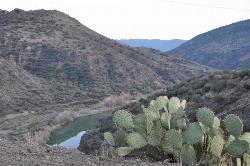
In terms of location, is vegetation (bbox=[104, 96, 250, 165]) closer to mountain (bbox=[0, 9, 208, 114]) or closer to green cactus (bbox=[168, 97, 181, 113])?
green cactus (bbox=[168, 97, 181, 113])

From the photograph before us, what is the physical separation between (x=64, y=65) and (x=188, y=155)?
57974 mm

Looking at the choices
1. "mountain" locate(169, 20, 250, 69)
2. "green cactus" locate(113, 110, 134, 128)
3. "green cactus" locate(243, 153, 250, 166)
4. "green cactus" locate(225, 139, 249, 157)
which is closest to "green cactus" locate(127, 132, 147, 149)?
"green cactus" locate(113, 110, 134, 128)

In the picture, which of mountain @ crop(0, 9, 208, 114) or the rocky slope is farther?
mountain @ crop(0, 9, 208, 114)

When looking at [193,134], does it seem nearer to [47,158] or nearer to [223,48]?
[47,158]

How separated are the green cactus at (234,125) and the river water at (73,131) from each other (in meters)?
18.9

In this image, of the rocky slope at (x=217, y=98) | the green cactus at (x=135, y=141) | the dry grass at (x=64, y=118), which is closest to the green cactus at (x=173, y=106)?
the green cactus at (x=135, y=141)

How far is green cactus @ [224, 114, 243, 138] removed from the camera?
9.76 meters

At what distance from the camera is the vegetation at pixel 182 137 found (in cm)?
948

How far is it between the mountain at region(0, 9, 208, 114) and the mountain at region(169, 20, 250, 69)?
3417 centimetres

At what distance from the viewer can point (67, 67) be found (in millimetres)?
66375

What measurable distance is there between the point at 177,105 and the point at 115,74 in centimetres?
5639

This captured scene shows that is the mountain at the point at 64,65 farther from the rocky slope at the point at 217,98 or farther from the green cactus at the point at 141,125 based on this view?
the green cactus at the point at 141,125

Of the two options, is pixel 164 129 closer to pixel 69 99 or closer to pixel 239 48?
pixel 69 99

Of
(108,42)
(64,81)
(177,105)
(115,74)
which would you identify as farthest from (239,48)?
(177,105)
